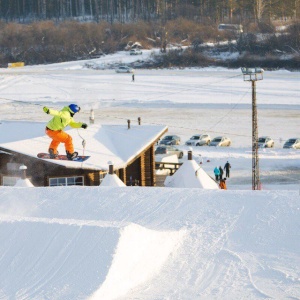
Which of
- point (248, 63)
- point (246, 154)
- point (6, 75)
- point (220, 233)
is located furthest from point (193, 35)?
point (220, 233)

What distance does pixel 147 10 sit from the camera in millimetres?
101500

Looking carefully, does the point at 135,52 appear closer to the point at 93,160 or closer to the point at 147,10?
the point at 147,10

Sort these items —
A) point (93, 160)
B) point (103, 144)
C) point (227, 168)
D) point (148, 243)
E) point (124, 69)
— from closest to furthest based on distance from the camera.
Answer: point (148, 243), point (93, 160), point (103, 144), point (227, 168), point (124, 69)

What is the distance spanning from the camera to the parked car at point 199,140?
3481 centimetres

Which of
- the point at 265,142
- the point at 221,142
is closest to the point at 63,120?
the point at 265,142

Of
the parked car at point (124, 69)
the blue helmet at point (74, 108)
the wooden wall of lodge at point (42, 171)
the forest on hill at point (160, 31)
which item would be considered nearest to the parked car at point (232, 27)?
the forest on hill at point (160, 31)

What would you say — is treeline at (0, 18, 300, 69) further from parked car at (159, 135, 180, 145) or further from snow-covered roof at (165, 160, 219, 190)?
snow-covered roof at (165, 160, 219, 190)

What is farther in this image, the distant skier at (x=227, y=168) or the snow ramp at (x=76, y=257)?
the distant skier at (x=227, y=168)

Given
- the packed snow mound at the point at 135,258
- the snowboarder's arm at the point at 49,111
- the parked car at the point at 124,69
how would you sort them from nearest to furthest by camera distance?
the packed snow mound at the point at 135,258, the snowboarder's arm at the point at 49,111, the parked car at the point at 124,69

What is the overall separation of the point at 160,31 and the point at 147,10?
16633 millimetres

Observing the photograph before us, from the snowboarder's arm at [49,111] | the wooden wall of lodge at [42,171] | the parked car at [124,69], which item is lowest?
the parked car at [124,69]

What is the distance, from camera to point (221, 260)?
10.0 metres

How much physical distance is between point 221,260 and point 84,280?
181 cm

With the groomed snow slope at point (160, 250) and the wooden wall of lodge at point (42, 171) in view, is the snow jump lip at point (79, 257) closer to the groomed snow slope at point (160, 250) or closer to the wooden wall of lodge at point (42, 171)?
the groomed snow slope at point (160, 250)
